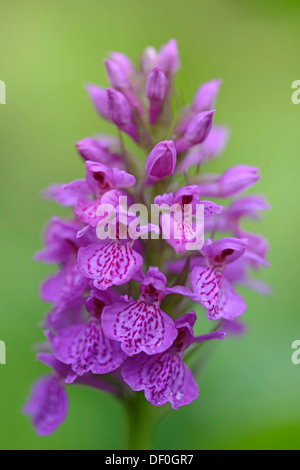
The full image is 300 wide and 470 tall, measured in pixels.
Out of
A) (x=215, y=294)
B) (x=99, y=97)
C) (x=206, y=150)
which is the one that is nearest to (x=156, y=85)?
(x=99, y=97)

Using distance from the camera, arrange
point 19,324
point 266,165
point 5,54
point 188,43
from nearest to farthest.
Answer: point 19,324 → point 266,165 → point 5,54 → point 188,43

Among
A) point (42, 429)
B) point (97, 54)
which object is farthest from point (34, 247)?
point (97, 54)

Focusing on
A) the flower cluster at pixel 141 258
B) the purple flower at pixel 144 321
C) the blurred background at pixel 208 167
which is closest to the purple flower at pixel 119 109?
the flower cluster at pixel 141 258

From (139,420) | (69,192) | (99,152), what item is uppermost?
(99,152)

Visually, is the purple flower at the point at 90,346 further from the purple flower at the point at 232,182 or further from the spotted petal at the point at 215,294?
the purple flower at the point at 232,182

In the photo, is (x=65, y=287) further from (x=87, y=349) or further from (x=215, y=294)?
(x=215, y=294)

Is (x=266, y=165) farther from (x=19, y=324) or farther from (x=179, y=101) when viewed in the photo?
(x=19, y=324)
